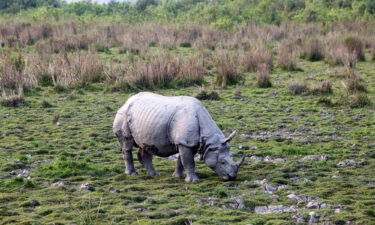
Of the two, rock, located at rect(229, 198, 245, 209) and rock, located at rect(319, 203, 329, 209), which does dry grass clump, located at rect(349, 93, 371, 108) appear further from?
rock, located at rect(229, 198, 245, 209)

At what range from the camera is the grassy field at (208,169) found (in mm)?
6074

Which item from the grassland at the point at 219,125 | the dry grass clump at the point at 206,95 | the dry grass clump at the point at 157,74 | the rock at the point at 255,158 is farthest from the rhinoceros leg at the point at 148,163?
the dry grass clump at the point at 157,74

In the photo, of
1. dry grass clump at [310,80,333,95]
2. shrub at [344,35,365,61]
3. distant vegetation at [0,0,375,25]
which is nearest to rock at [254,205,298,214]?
dry grass clump at [310,80,333,95]

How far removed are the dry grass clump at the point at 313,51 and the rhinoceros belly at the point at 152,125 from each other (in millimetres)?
13096

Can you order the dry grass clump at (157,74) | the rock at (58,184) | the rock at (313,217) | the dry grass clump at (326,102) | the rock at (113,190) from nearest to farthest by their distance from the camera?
the rock at (313,217) < the rock at (113,190) < the rock at (58,184) < the dry grass clump at (326,102) < the dry grass clump at (157,74)

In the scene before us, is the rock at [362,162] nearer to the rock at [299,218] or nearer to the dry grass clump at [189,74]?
the rock at [299,218]

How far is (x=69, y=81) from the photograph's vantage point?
14641 mm

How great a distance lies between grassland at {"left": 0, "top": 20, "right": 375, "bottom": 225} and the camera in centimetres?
625

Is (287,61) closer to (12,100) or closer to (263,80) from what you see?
(263,80)

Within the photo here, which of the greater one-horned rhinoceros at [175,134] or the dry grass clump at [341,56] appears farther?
the dry grass clump at [341,56]

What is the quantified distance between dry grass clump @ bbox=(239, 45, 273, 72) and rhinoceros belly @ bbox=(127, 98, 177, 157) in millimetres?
9814

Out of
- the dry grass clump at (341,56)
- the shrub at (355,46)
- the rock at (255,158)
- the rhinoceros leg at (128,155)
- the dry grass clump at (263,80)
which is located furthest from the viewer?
the shrub at (355,46)

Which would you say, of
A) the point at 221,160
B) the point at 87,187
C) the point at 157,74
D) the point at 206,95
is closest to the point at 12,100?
the point at 157,74

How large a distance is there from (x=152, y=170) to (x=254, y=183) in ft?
5.10
